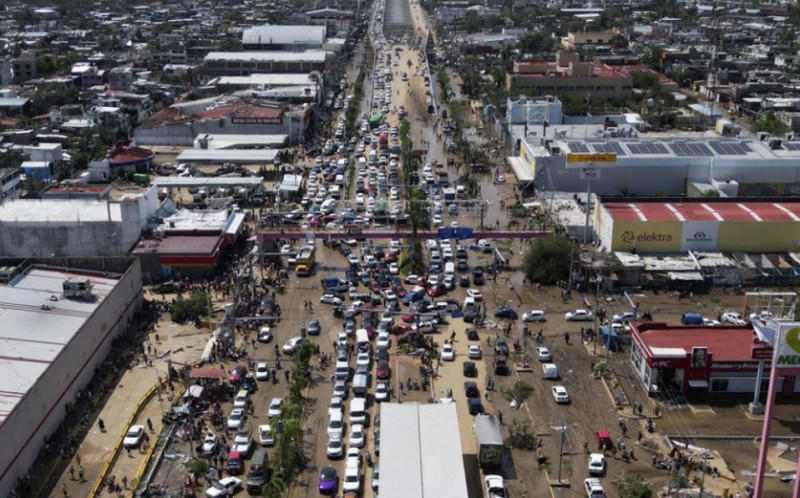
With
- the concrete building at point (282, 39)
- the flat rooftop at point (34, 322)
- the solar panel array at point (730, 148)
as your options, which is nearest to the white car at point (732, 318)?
the solar panel array at point (730, 148)

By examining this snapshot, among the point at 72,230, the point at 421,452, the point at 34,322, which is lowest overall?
the point at 421,452

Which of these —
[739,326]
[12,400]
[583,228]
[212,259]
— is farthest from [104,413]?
[583,228]

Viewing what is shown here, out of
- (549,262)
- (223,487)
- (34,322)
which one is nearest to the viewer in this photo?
(223,487)

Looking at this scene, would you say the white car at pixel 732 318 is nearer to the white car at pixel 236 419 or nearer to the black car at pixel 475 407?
the black car at pixel 475 407

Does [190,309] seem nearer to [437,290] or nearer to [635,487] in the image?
[437,290]

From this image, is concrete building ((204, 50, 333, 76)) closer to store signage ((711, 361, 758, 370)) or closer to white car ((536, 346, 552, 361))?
white car ((536, 346, 552, 361))

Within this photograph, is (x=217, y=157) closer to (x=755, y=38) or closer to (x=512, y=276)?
(x=512, y=276)

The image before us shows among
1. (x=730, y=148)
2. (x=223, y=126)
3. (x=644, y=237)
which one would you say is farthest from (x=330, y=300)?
(x=223, y=126)
